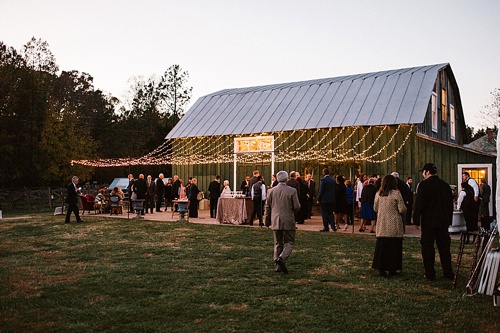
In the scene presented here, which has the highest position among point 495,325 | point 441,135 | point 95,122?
point 95,122

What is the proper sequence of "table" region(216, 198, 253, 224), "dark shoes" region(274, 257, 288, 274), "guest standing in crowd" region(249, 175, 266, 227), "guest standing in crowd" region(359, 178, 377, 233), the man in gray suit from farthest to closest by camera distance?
1. "table" region(216, 198, 253, 224)
2. "guest standing in crowd" region(249, 175, 266, 227)
3. "guest standing in crowd" region(359, 178, 377, 233)
4. the man in gray suit
5. "dark shoes" region(274, 257, 288, 274)

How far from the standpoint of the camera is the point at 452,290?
6.57 meters

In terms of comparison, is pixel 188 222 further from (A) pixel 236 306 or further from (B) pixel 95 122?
(B) pixel 95 122

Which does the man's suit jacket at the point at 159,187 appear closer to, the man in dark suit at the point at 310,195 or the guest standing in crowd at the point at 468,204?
the man in dark suit at the point at 310,195

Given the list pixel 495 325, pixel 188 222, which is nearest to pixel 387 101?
pixel 188 222

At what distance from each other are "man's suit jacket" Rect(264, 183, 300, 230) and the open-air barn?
807cm

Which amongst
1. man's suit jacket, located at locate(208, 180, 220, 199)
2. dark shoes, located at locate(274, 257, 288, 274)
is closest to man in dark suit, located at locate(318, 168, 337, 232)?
man's suit jacket, located at locate(208, 180, 220, 199)

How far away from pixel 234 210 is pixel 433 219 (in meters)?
9.24

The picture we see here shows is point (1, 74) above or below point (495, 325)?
above

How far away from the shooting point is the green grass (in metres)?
5.02

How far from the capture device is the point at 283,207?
25.8ft

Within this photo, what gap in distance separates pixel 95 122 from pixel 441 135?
35069 millimetres

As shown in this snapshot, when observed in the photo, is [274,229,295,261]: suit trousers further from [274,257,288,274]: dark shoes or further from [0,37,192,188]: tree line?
[0,37,192,188]: tree line

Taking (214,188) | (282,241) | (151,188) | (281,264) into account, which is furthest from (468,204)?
(151,188)
